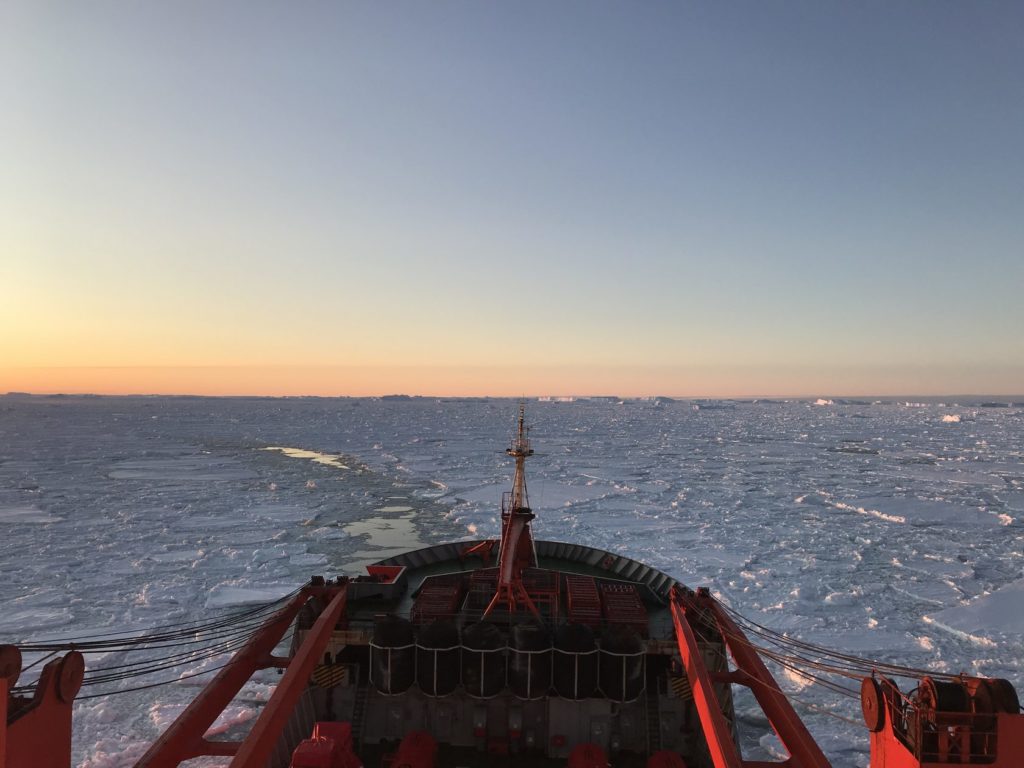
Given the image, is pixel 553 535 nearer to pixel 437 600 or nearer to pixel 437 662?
pixel 437 600

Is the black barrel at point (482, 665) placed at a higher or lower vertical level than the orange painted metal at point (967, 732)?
lower

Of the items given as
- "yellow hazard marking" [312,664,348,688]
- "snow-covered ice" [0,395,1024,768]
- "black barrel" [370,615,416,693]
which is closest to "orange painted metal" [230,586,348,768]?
"black barrel" [370,615,416,693]

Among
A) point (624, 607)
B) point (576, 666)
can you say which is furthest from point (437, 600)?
point (624, 607)

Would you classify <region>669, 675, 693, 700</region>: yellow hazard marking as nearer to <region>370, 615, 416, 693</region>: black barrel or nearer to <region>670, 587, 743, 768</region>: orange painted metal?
<region>670, 587, 743, 768</region>: orange painted metal

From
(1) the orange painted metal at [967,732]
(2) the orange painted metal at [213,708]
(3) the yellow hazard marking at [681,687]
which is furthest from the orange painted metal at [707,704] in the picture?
(2) the orange painted metal at [213,708]

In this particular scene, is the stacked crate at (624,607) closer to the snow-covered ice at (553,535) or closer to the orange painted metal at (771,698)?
the orange painted metal at (771,698)
